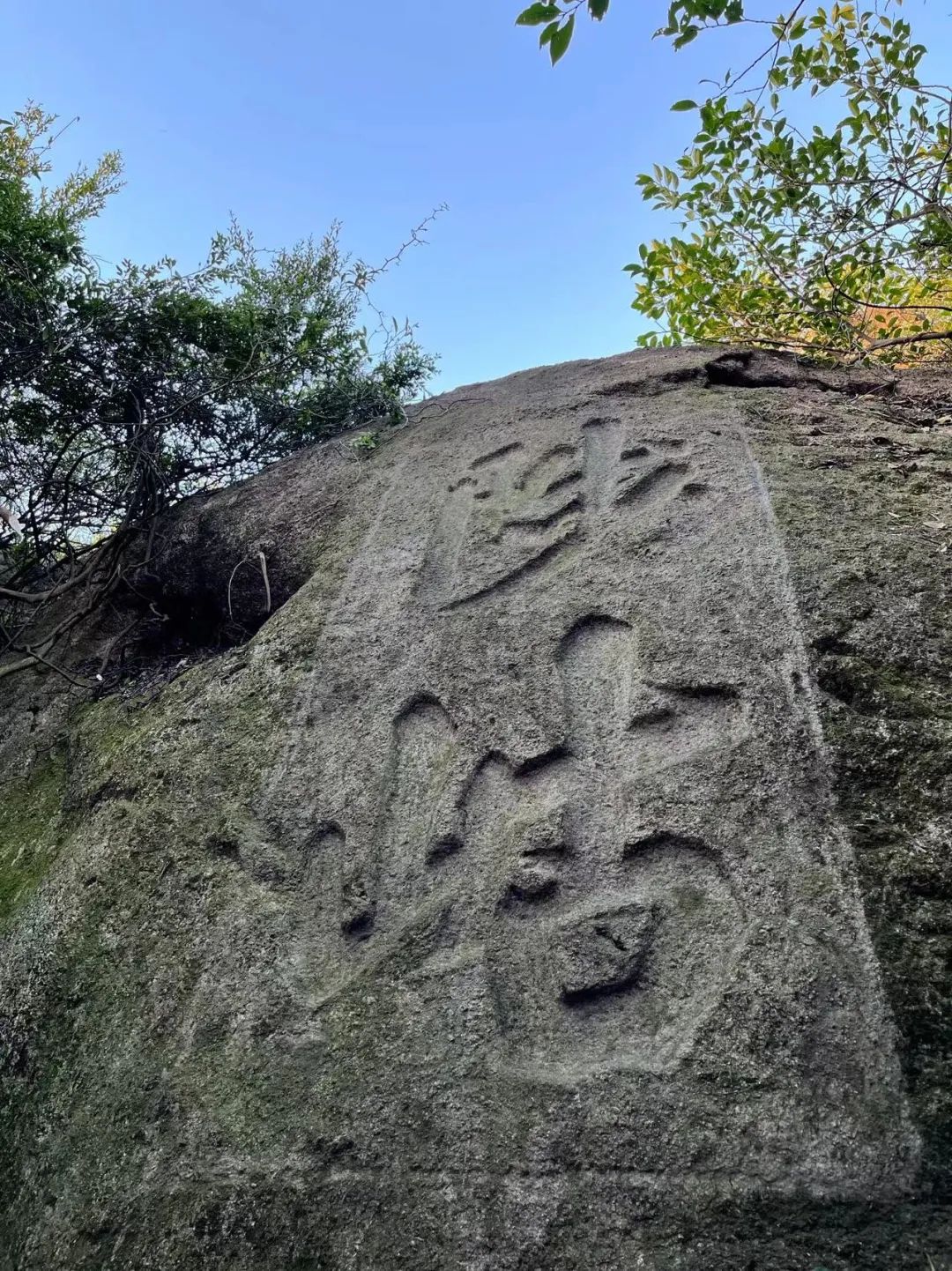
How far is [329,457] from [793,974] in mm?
2956

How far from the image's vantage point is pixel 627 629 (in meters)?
2.36

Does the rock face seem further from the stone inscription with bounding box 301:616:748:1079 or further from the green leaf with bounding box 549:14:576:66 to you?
the green leaf with bounding box 549:14:576:66

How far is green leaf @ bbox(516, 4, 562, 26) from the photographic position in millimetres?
2270

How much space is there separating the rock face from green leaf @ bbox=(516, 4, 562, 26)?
126cm

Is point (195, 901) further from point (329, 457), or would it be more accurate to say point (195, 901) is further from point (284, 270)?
point (284, 270)

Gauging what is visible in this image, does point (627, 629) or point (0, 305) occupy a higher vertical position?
point (0, 305)

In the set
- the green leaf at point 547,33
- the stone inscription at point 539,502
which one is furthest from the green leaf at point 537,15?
the stone inscription at point 539,502

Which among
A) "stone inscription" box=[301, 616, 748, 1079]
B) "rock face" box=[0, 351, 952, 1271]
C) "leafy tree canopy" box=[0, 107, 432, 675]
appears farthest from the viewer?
"leafy tree canopy" box=[0, 107, 432, 675]

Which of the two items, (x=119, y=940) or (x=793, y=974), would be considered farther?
(x=119, y=940)

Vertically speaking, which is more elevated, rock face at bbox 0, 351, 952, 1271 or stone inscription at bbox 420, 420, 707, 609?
stone inscription at bbox 420, 420, 707, 609

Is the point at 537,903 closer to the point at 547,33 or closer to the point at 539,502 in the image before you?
the point at 539,502

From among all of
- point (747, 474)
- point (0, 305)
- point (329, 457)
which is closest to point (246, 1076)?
point (747, 474)

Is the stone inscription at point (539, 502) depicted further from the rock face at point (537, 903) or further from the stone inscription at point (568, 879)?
the stone inscription at point (568, 879)

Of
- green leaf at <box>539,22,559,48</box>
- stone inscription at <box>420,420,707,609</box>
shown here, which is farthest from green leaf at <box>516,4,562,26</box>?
stone inscription at <box>420,420,707,609</box>
